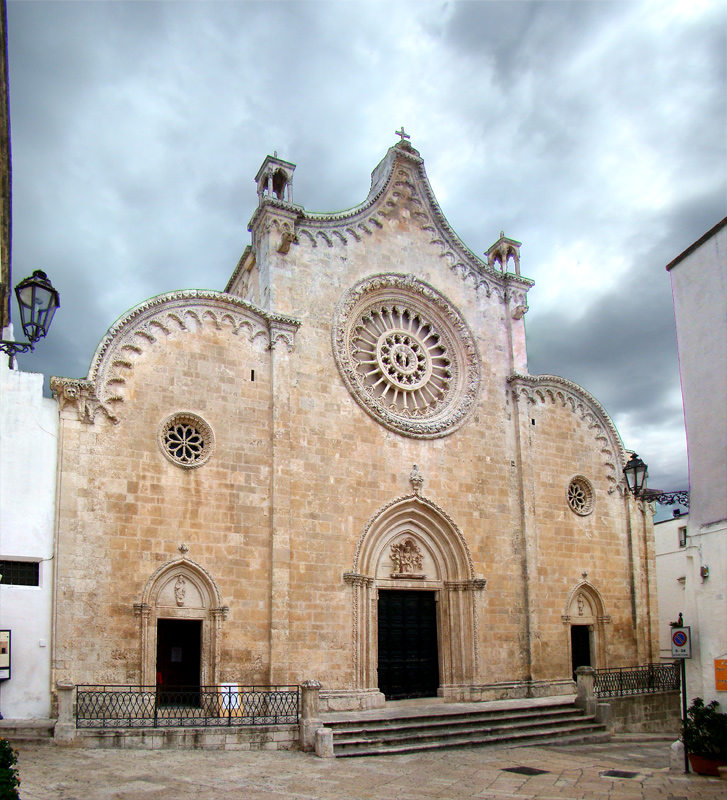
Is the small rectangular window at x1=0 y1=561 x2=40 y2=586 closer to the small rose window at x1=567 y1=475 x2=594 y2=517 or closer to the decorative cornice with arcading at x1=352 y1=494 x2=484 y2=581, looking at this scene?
the decorative cornice with arcading at x1=352 y1=494 x2=484 y2=581

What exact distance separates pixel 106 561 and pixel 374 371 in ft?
28.6

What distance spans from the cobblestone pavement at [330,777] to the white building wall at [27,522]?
5.58 feet

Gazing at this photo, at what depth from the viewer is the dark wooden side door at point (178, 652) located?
54.6ft

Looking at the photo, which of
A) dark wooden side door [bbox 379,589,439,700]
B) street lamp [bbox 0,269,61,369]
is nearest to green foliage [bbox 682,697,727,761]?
dark wooden side door [bbox 379,589,439,700]

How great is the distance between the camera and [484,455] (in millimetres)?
21547

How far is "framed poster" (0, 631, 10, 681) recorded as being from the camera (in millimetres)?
14055

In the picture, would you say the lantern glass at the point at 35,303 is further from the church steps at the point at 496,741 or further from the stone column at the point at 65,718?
the church steps at the point at 496,741

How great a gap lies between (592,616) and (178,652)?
40.5 feet

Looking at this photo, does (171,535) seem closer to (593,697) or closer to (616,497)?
(593,697)

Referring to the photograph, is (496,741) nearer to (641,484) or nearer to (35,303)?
(641,484)

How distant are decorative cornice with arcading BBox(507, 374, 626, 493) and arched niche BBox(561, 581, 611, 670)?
3.44 m

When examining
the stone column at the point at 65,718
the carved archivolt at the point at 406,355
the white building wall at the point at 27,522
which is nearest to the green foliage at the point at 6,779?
the stone column at the point at 65,718

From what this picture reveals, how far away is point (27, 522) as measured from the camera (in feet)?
49.3

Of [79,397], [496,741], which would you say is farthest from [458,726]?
[79,397]
